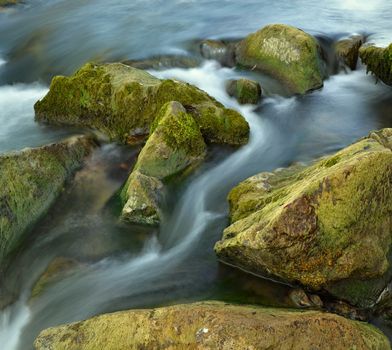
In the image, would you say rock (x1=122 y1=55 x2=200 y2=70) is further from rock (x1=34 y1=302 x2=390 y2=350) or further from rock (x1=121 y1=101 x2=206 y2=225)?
rock (x1=34 y1=302 x2=390 y2=350)

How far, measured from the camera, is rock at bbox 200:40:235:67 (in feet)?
43.0

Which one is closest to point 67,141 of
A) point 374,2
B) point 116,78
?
point 116,78

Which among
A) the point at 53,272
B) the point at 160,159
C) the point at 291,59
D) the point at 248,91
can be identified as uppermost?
the point at 291,59

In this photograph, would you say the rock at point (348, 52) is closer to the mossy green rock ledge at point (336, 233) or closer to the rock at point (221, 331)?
the mossy green rock ledge at point (336, 233)

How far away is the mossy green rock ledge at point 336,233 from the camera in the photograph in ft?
17.1

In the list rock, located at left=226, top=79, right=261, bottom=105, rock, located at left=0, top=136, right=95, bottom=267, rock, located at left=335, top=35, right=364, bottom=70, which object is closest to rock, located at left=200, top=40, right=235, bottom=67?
rock, located at left=226, top=79, right=261, bottom=105

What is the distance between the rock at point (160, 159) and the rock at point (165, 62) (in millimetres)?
4671

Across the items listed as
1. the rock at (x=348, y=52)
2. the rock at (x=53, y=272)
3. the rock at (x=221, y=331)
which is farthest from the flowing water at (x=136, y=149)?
the rock at (x=221, y=331)

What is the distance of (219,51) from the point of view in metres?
13.5

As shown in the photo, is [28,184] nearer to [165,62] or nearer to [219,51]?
[165,62]

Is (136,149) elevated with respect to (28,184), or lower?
lower

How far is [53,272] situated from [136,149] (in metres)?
3.28

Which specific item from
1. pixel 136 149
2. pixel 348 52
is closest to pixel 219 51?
pixel 348 52

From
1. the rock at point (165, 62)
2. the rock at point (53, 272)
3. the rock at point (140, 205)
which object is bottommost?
the rock at point (53, 272)
